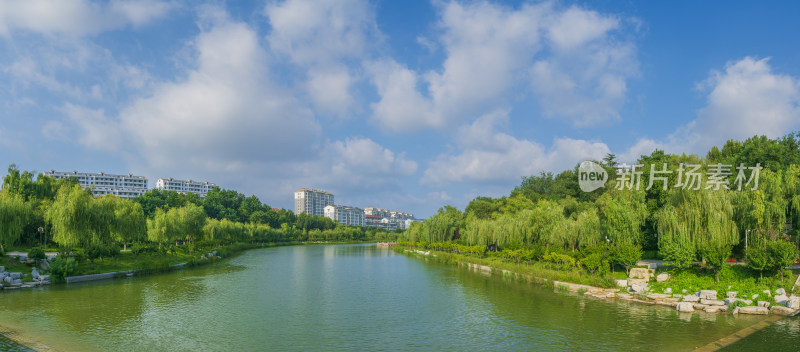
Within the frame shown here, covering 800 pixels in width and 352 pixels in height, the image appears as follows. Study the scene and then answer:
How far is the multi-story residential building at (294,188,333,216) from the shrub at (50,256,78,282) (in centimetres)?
16609

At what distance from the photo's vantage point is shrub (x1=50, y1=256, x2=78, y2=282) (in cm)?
2228

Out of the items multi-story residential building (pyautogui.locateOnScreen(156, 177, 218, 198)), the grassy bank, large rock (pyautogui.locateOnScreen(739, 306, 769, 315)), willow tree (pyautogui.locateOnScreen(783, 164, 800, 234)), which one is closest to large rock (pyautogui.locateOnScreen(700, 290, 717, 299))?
large rock (pyautogui.locateOnScreen(739, 306, 769, 315))

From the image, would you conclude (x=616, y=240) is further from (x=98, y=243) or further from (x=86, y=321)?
(x=98, y=243)

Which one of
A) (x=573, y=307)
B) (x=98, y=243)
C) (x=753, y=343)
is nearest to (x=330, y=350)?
(x=573, y=307)

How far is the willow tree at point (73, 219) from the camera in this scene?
24.1 meters

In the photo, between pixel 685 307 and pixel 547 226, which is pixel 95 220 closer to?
pixel 547 226

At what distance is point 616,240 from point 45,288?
30.2m

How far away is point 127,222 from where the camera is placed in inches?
1176

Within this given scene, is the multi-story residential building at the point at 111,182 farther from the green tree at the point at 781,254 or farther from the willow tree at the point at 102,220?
the green tree at the point at 781,254

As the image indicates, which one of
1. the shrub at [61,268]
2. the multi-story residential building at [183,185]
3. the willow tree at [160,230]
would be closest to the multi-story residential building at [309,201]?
the multi-story residential building at [183,185]

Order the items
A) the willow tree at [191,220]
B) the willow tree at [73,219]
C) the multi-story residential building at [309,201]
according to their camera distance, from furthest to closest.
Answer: the multi-story residential building at [309,201], the willow tree at [191,220], the willow tree at [73,219]

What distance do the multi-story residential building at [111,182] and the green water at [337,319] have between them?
112583 mm

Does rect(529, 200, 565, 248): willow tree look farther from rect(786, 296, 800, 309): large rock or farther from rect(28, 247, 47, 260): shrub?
rect(28, 247, 47, 260): shrub

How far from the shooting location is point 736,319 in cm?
1556
